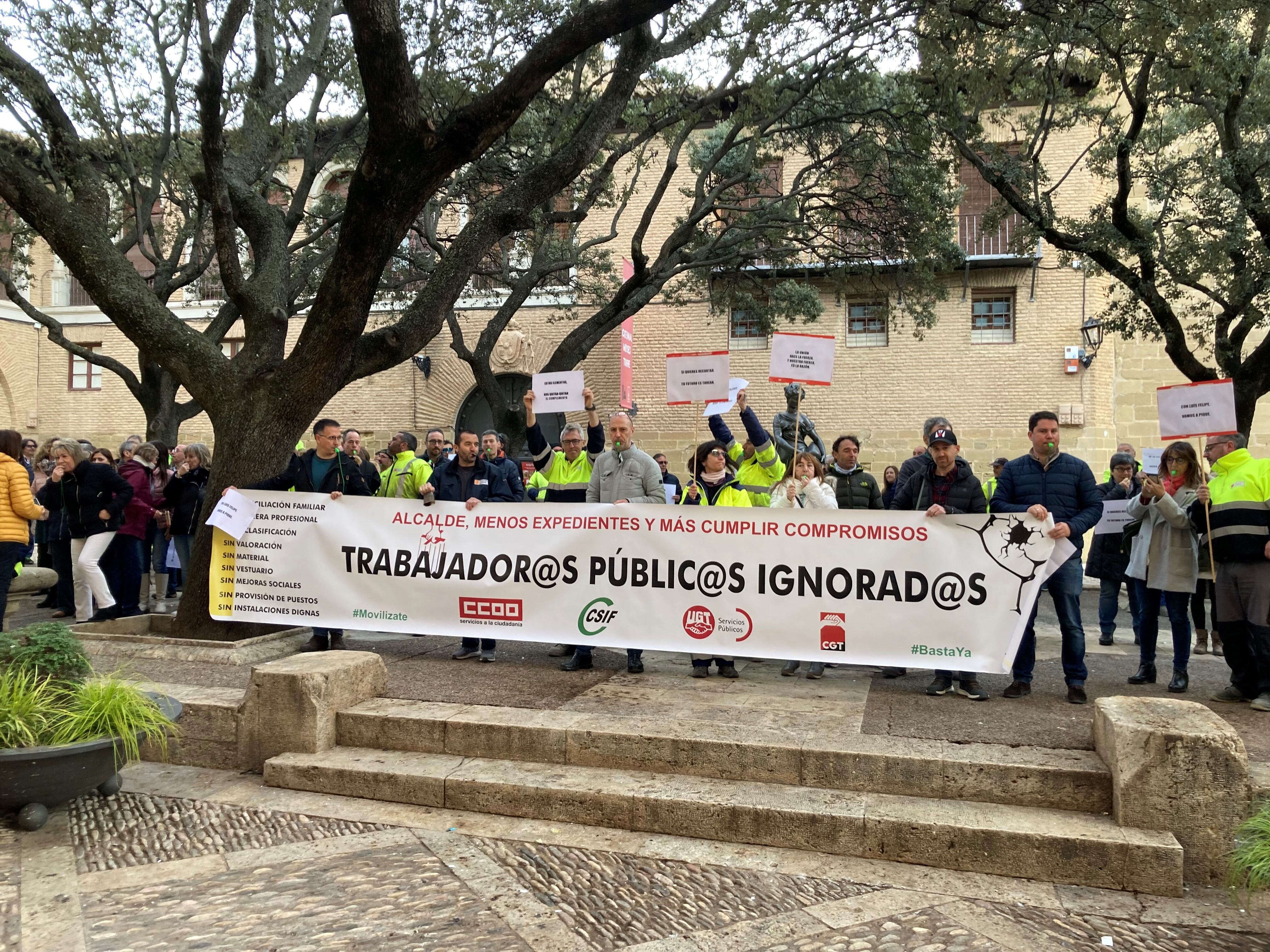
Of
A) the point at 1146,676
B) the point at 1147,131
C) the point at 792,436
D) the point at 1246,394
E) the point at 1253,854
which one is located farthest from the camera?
the point at 1147,131

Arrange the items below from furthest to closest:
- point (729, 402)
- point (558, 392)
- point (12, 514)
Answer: point (558, 392)
point (729, 402)
point (12, 514)

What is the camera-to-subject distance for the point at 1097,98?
59.2 feet

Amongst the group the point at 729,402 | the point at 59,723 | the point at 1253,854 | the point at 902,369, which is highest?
the point at 902,369

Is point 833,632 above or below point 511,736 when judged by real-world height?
above

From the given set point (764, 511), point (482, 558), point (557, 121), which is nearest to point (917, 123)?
point (557, 121)

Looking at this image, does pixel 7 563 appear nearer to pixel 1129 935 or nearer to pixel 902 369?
pixel 1129 935

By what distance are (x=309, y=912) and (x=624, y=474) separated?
4.09 metres

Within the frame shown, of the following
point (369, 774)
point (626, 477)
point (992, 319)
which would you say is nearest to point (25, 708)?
point (369, 774)

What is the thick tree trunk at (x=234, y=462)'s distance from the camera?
25.0 feet

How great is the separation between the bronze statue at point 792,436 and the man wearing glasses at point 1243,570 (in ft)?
9.40

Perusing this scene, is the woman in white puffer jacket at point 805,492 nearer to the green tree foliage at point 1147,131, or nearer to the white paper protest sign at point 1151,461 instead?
the white paper protest sign at point 1151,461

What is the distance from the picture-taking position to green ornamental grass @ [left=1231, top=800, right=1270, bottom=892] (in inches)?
146

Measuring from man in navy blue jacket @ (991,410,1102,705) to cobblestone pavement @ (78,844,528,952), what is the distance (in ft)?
13.1

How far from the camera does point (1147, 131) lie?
1347 cm
